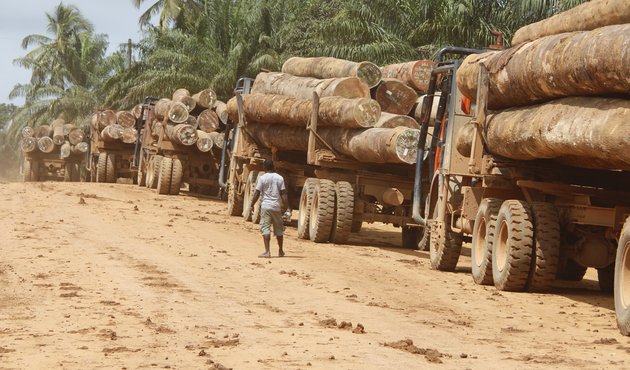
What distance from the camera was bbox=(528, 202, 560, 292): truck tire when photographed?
12086 mm

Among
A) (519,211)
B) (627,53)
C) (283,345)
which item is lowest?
(283,345)

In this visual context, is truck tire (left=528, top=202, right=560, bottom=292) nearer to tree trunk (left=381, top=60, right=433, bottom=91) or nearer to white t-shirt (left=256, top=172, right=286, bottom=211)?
white t-shirt (left=256, top=172, right=286, bottom=211)

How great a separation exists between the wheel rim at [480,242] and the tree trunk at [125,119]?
83.3 feet

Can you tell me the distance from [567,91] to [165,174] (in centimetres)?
2110

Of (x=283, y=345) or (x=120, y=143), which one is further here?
(x=120, y=143)

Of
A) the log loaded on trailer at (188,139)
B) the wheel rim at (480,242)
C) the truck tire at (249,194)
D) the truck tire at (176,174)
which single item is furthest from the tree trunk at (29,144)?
the wheel rim at (480,242)

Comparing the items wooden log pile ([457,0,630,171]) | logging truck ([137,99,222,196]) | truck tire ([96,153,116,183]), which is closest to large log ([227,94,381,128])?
→ wooden log pile ([457,0,630,171])

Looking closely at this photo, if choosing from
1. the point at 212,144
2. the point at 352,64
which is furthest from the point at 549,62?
the point at 212,144

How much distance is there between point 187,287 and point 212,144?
1869 centimetres

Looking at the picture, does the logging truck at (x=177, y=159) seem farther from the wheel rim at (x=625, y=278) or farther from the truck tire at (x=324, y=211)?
the wheel rim at (x=625, y=278)

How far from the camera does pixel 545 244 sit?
12078mm

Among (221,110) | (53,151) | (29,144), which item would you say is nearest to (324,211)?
(221,110)

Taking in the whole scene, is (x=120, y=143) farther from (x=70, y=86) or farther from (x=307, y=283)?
(x=307, y=283)

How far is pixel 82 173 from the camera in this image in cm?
4616
